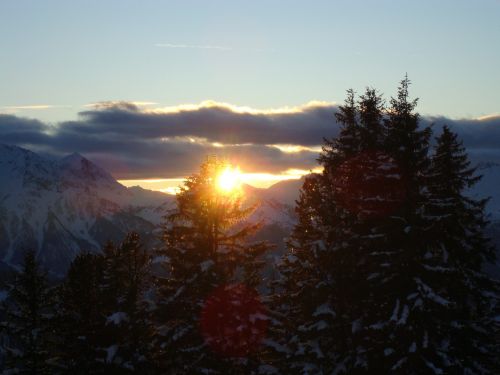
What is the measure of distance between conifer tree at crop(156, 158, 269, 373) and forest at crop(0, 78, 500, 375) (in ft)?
0.17

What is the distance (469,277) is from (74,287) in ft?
60.3

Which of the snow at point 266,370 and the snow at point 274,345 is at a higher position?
the snow at point 274,345

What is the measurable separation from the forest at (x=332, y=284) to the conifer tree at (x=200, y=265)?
0.17 feet

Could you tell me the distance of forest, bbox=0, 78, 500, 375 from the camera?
26953mm

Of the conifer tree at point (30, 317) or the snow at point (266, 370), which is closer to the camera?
the snow at point (266, 370)

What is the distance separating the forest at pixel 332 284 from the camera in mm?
26953

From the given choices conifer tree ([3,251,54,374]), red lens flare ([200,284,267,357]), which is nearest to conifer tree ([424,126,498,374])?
red lens flare ([200,284,267,357])

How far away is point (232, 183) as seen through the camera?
2902cm

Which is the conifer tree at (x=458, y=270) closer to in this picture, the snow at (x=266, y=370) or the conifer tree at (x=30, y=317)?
the snow at (x=266, y=370)

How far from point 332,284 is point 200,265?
18.8ft

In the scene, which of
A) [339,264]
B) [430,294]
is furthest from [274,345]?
[430,294]

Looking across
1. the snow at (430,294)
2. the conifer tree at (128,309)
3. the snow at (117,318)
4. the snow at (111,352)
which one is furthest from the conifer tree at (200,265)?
the snow at (430,294)

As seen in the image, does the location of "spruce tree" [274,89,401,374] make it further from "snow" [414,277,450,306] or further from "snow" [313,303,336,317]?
"snow" [414,277,450,306]

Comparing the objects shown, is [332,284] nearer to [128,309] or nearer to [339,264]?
[339,264]
